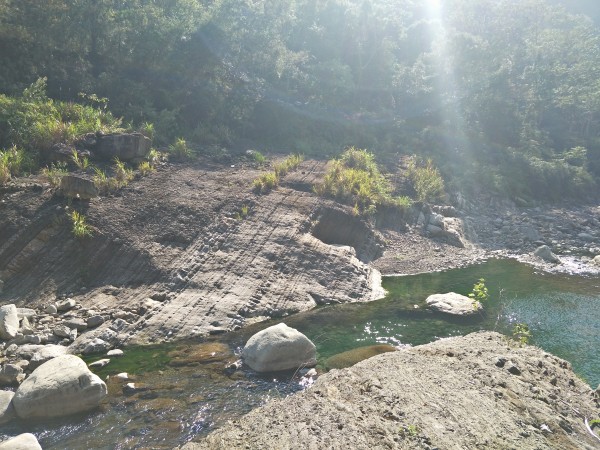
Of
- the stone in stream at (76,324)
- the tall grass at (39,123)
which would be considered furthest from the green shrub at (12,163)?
the stone in stream at (76,324)

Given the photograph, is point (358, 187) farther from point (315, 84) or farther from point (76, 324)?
point (315, 84)

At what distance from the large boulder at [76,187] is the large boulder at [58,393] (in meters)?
7.23

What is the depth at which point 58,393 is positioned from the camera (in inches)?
291

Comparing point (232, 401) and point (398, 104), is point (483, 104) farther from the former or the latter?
point (232, 401)

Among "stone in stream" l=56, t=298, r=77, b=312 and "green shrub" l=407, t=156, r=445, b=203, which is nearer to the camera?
"stone in stream" l=56, t=298, r=77, b=312

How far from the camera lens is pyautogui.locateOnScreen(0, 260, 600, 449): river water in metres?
7.05

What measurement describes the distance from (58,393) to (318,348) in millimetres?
5124

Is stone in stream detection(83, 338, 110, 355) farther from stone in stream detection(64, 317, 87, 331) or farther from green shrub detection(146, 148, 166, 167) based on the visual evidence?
green shrub detection(146, 148, 166, 167)

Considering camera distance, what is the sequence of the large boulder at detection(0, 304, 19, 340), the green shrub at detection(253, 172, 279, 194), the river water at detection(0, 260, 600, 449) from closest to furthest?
the river water at detection(0, 260, 600, 449), the large boulder at detection(0, 304, 19, 340), the green shrub at detection(253, 172, 279, 194)

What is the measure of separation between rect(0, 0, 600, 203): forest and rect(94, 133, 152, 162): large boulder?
3.56 ft

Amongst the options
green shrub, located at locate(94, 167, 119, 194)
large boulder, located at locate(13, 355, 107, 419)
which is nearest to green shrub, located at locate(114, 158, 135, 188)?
green shrub, located at locate(94, 167, 119, 194)

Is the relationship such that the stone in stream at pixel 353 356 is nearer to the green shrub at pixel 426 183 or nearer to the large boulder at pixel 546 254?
the large boulder at pixel 546 254

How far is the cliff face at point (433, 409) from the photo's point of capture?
5891 millimetres

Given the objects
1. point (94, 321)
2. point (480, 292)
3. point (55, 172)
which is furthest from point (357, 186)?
point (94, 321)
